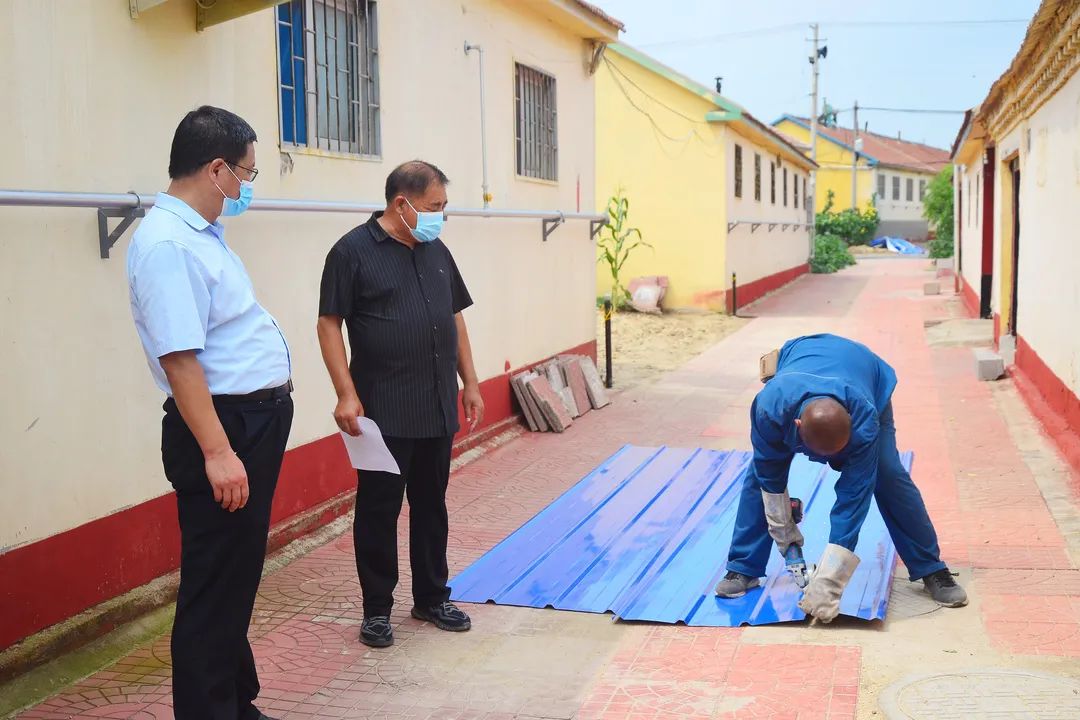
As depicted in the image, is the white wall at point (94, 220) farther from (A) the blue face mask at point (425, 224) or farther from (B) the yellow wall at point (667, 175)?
(B) the yellow wall at point (667, 175)

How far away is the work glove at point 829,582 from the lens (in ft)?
15.0

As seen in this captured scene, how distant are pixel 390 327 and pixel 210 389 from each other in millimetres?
1445

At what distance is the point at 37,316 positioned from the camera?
171 inches

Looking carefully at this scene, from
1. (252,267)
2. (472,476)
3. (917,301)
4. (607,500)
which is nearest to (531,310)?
(472,476)

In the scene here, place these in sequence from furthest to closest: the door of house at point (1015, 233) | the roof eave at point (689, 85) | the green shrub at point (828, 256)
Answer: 1. the green shrub at point (828, 256)
2. the roof eave at point (689, 85)
3. the door of house at point (1015, 233)

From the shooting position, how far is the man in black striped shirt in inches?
179

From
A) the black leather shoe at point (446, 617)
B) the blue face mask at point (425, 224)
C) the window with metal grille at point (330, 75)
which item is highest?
the window with metal grille at point (330, 75)

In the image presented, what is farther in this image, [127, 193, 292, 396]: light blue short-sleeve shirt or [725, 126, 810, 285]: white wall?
[725, 126, 810, 285]: white wall

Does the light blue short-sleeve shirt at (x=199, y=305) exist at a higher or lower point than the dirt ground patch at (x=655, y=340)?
higher

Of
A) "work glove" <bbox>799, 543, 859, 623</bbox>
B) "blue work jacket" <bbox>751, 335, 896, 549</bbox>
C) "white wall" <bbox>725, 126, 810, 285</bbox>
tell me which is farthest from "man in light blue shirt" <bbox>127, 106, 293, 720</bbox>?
"white wall" <bbox>725, 126, 810, 285</bbox>

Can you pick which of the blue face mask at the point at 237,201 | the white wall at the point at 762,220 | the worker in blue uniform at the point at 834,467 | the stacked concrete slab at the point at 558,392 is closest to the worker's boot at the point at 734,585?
the worker in blue uniform at the point at 834,467

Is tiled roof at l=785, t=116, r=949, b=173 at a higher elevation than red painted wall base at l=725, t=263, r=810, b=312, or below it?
higher

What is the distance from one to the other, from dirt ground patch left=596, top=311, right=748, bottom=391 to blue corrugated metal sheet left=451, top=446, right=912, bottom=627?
188 inches

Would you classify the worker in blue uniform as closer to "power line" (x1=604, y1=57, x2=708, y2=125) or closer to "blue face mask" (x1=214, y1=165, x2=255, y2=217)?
"blue face mask" (x1=214, y1=165, x2=255, y2=217)
